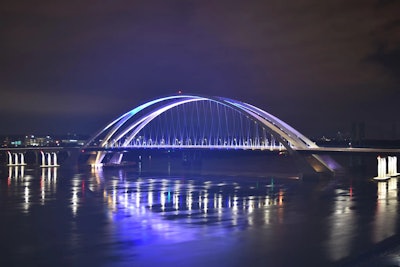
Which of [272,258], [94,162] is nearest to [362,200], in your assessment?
[272,258]

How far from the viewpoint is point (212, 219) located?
980 inches

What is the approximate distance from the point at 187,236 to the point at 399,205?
14568 mm

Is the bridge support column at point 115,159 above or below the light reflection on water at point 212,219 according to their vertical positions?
above

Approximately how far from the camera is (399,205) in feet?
95.5

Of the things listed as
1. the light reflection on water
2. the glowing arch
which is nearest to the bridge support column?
the glowing arch

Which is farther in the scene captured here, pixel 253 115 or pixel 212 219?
pixel 253 115

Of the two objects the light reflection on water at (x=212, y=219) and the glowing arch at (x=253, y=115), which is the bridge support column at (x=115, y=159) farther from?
the light reflection on water at (x=212, y=219)

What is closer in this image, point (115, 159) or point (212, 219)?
point (212, 219)

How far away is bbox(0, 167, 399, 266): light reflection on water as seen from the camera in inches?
704

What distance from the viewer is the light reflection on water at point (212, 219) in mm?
17891

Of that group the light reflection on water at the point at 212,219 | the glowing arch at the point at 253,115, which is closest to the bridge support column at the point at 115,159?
the glowing arch at the point at 253,115

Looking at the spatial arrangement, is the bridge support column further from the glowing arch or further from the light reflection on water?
the light reflection on water

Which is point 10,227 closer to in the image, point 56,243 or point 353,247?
point 56,243

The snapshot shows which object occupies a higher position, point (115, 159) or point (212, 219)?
point (115, 159)
